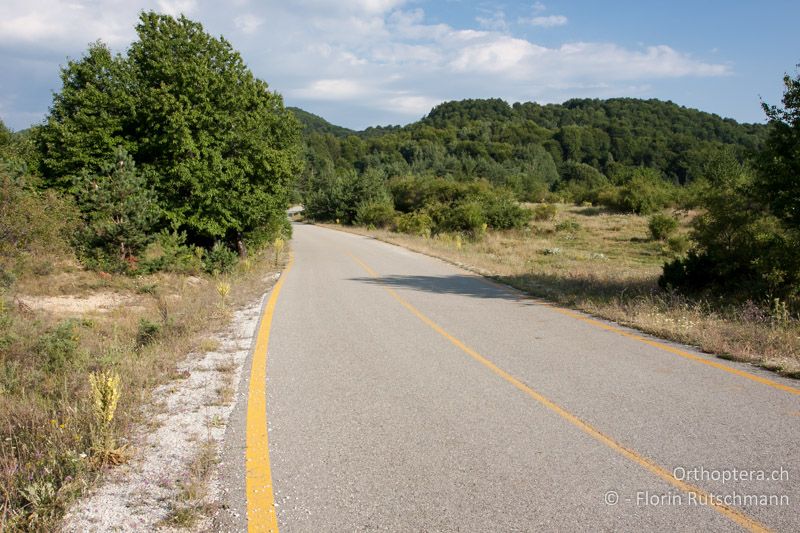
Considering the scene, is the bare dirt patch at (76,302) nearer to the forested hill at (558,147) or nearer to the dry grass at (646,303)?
the dry grass at (646,303)

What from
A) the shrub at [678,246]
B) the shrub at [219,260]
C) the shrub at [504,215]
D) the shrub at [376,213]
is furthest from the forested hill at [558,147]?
the shrub at [219,260]

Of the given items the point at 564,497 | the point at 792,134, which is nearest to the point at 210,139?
the point at 792,134

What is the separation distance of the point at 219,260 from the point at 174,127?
16.8ft

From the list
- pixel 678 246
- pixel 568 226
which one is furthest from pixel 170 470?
pixel 568 226

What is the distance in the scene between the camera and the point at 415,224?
44312mm

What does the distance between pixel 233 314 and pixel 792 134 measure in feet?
38.3

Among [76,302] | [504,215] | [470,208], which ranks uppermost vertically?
[470,208]

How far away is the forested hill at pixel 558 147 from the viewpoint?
10456 cm

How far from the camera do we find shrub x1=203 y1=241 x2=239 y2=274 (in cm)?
2041

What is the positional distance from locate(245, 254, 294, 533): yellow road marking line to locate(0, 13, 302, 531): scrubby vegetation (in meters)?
2.05

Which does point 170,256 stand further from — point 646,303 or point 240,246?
point 646,303

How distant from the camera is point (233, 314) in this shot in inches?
424

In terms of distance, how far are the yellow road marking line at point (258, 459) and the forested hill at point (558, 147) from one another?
80.0 metres

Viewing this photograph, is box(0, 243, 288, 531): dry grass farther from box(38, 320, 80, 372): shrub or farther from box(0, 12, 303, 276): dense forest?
box(0, 12, 303, 276): dense forest
